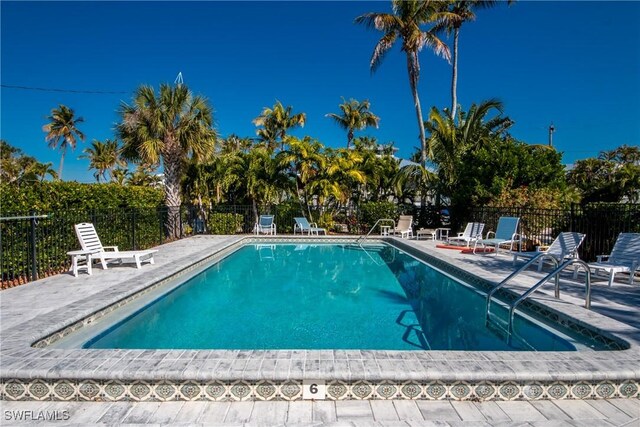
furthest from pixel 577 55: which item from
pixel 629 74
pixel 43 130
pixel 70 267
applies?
pixel 43 130

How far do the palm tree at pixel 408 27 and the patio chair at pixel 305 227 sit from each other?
27.8 ft

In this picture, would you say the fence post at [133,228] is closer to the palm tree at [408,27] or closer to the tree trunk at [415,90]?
the palm tree at [408,27]

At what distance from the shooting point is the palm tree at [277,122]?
26797 millimetres

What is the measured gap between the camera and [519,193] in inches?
543

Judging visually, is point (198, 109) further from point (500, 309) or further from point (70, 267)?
point (500, 309)

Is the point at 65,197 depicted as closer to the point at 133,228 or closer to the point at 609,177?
the point at 133,228

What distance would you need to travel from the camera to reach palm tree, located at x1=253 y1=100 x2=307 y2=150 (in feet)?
87.9

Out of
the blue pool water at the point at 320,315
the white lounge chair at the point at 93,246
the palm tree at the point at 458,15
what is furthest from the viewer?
the palm tree at the point at 458,15

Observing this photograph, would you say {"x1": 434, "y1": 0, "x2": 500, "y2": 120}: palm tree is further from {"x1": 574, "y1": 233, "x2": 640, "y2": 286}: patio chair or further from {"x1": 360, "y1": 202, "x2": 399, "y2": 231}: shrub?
{"x1": 574, "y1": 233, "x2": 640, "y2": 286}: patio chair

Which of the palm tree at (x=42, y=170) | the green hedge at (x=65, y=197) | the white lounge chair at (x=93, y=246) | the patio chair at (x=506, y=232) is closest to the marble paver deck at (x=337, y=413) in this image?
the white lounge chair at (x=93, y=246)

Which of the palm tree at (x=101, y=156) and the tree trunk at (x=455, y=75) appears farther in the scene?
the palm tree at (x=101, y=156)

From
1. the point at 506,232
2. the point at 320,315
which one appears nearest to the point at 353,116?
the point at 506,232

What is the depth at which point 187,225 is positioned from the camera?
54.7ft

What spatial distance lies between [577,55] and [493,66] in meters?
6.81
